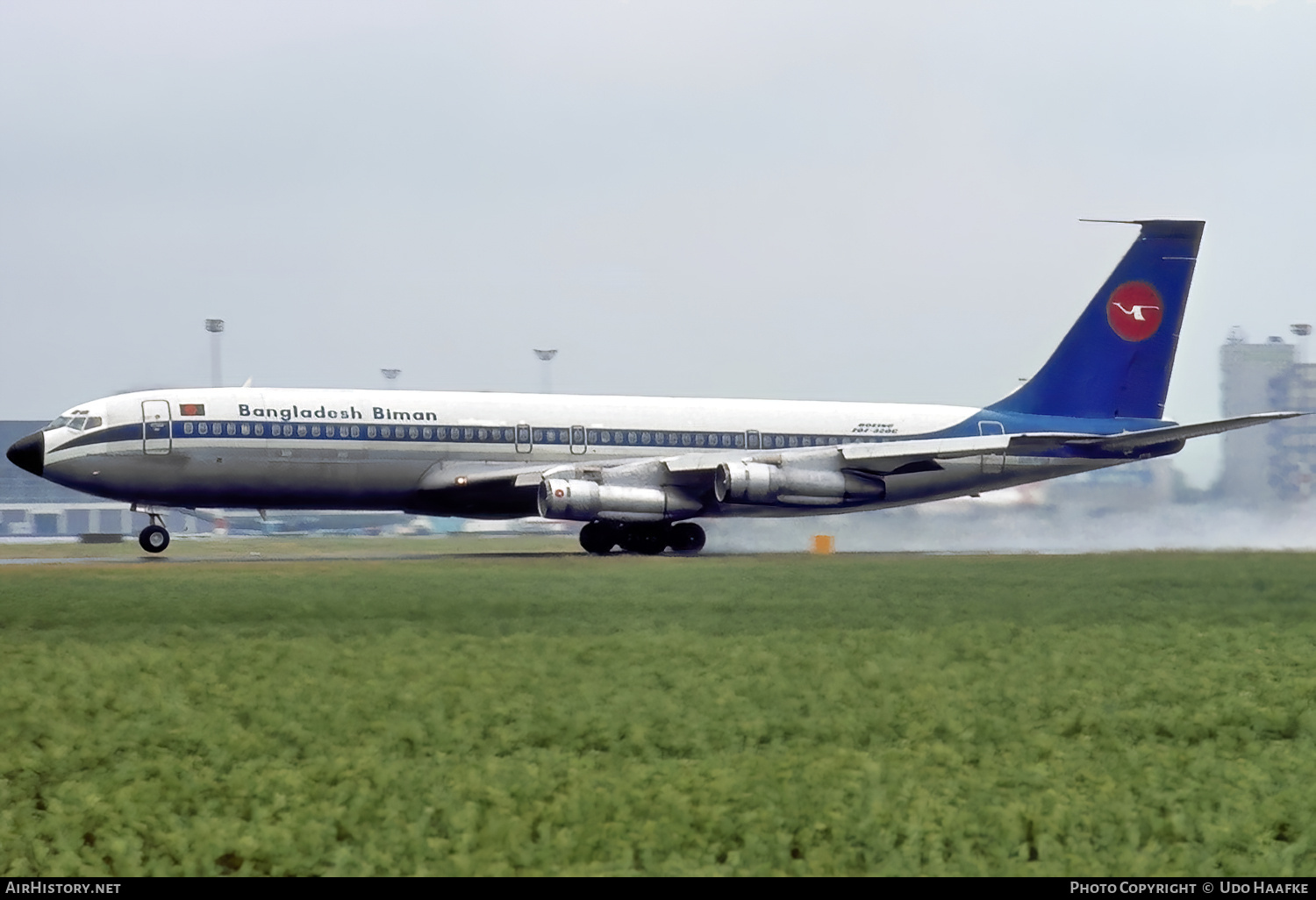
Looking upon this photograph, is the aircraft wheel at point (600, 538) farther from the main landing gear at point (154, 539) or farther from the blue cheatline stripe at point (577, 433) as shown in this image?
the main landing gear at point (154, 539)

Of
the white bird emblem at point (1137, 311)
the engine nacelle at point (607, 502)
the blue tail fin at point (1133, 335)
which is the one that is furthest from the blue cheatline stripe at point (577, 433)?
the white bird emblem at point (1137, 311)

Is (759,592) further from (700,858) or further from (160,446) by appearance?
(160,446)

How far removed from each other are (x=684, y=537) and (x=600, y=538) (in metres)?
2.39

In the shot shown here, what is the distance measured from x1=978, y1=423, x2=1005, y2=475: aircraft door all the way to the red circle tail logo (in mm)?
4349

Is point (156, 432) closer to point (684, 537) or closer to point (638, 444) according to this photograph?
point (638, 444)

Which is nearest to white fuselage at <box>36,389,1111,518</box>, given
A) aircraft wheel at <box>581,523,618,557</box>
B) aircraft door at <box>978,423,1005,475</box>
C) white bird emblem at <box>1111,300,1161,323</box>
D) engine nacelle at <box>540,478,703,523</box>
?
engine nacelle at <box>540,478,703,523</box>

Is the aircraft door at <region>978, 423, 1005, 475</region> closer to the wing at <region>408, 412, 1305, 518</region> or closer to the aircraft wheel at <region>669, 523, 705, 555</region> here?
the wing at <region>408, 412, 1305, 518</region>

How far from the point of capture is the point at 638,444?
37.4 metres

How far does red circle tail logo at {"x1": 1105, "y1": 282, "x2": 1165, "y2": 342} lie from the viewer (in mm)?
40781

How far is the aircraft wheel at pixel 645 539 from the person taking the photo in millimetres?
36562

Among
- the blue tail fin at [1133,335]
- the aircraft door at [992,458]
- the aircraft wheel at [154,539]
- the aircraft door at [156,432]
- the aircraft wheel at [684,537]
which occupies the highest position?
the blue tail fin at [1133,335]

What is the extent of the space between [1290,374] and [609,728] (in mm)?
106332

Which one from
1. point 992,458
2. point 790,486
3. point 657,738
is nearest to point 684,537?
point 790,486

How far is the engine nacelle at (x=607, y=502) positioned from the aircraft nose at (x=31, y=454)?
462 inches
